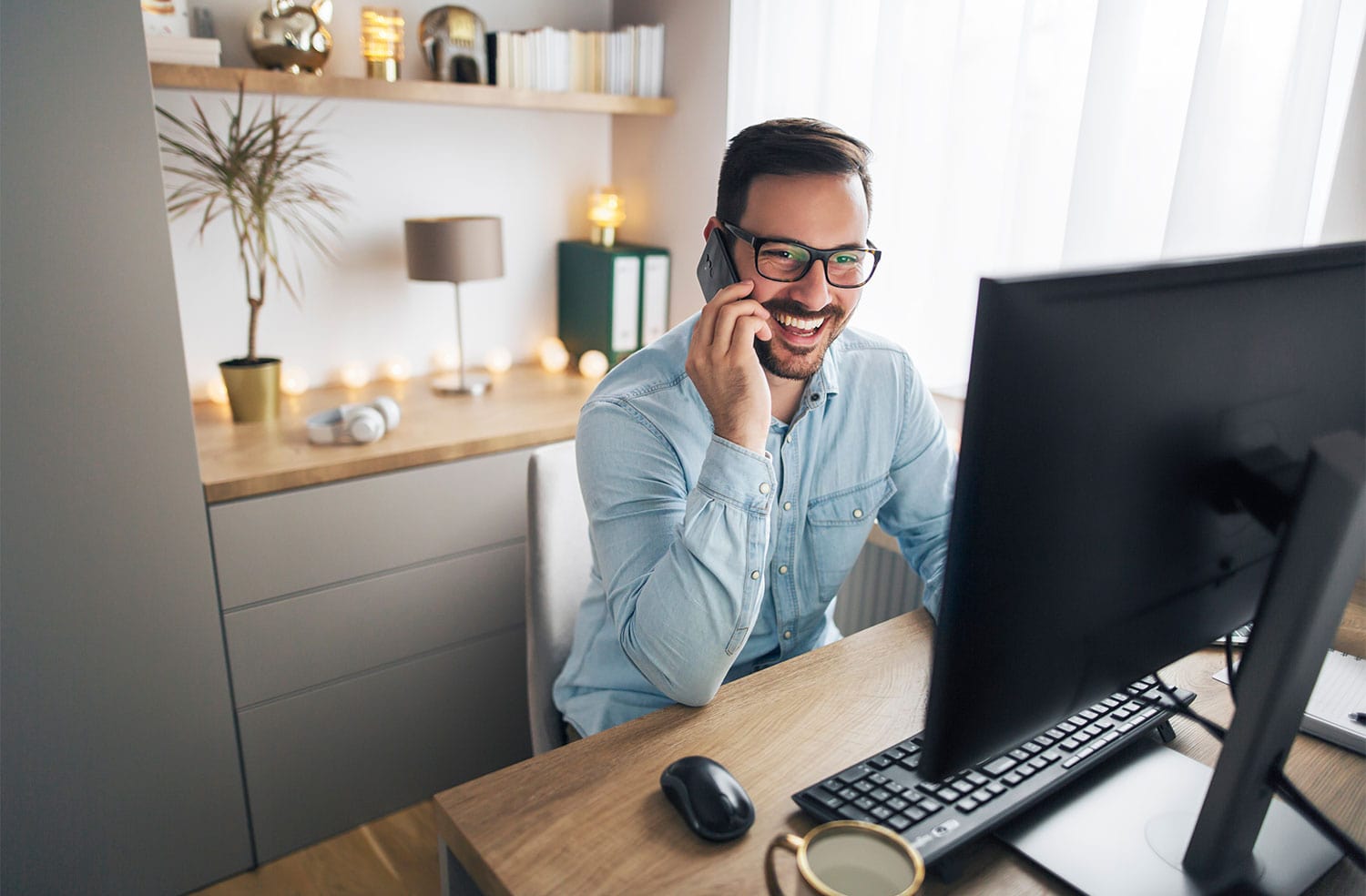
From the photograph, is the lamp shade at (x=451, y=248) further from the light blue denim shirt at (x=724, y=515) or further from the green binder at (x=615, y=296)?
the light blue denim shirt at (x=724, y=515)

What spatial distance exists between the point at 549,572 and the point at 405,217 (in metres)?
1.41

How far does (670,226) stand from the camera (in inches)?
101

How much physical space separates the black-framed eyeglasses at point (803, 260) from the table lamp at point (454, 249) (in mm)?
1164

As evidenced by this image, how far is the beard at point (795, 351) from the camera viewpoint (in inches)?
47.0

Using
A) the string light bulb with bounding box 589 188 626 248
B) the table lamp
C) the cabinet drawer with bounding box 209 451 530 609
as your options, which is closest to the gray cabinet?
the cabinet drawer with bounding box 209 451 530 609

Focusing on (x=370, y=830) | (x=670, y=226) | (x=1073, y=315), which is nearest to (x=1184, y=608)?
(x=1073, y=315)

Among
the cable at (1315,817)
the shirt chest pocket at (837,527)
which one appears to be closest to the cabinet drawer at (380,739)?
the shirt chest pocket at (837,527)

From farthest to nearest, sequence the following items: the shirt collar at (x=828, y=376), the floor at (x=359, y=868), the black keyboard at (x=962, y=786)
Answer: the floor at (x=359, y=868) < the shirt collar at (x=828, y=376) < the black keyboard at (x=962, y=786)

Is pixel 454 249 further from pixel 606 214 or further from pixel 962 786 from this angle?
pixel 962 786

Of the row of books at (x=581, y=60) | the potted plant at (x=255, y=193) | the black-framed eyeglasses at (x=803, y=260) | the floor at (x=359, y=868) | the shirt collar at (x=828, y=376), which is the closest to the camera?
the black-framed eyeglasses at (x=803, y=260)

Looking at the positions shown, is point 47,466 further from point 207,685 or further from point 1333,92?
point 1333,92

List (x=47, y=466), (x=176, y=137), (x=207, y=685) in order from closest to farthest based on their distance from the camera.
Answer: (x=47, y=466) → (x=207, y=685) → (x=176, y=137)

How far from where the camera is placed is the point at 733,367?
1082mm

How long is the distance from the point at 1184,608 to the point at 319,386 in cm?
213
